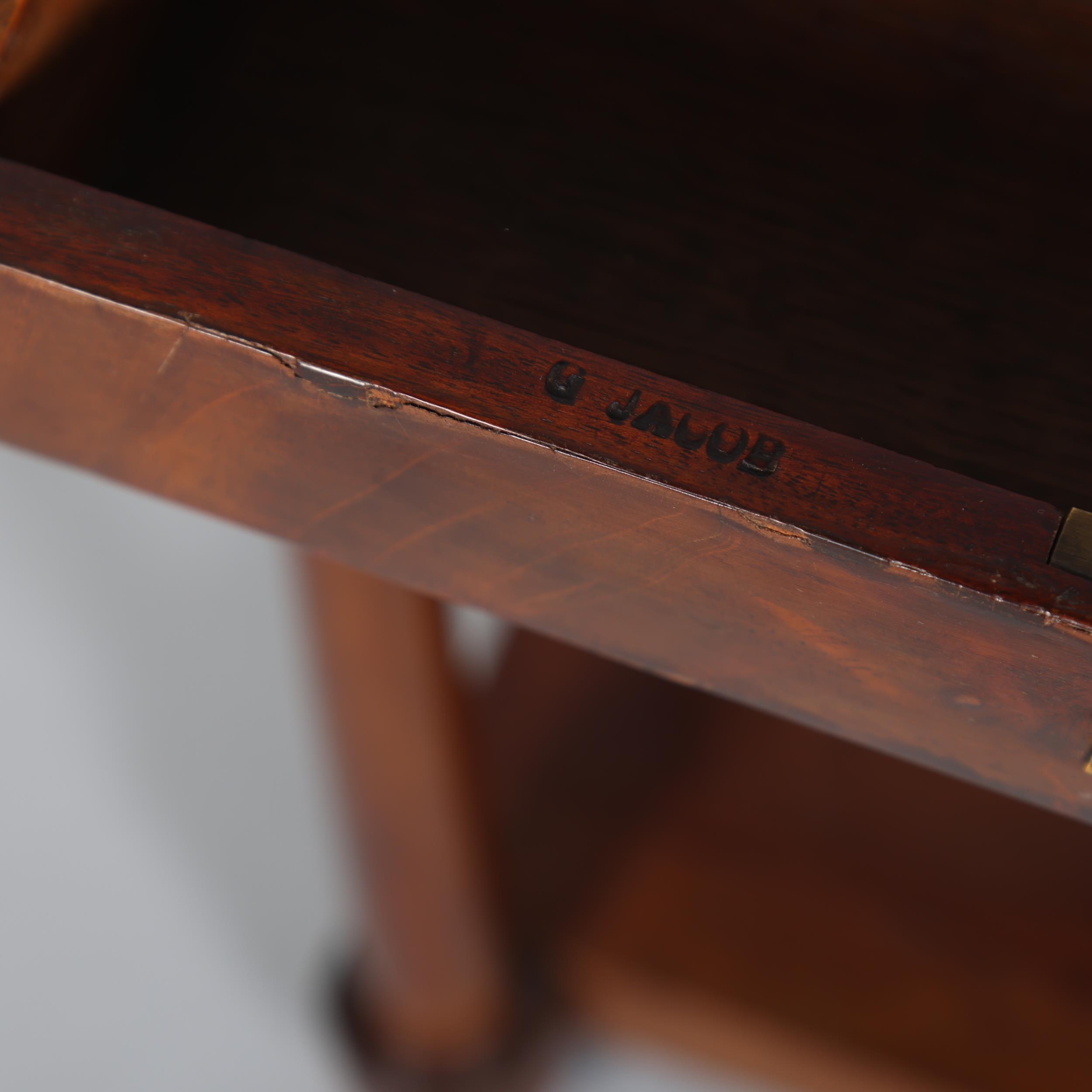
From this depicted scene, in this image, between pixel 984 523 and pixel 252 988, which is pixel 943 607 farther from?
pixel 252 988

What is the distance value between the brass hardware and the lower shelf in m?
0.64

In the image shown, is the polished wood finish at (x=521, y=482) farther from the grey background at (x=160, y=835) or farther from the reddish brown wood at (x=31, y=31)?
the grey background at (x=160, y=835)

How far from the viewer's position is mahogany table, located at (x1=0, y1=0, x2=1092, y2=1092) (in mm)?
324

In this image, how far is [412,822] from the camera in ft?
2.83

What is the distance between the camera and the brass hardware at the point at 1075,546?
0.31m

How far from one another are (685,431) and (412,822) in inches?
23.3

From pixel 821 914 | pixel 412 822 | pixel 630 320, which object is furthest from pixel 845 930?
pixel 630 320

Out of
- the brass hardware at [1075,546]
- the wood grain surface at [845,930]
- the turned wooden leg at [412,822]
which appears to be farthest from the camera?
the wood grain surface at [845,930]

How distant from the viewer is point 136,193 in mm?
426

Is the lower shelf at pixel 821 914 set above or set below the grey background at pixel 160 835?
above

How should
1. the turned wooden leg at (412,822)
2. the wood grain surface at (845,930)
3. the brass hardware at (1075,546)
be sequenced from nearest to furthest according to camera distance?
the brass hardware at (1075,546), the turned wooden leg at (412,822), the wood grain surface at (845,930)

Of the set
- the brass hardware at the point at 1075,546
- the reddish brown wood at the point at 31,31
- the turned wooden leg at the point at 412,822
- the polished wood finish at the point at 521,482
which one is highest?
the brass hardware at the point at 1075,546

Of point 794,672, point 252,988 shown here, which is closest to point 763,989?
point 794,672

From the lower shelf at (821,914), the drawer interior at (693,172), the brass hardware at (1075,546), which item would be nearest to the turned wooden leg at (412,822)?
the lower shelf at (821,914)
